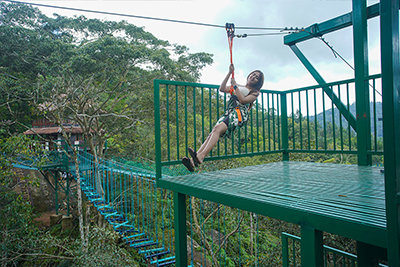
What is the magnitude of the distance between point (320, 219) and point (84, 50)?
9.75 meters

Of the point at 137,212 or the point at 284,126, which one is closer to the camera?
the point at 284,126

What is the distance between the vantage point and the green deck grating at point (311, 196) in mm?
1111

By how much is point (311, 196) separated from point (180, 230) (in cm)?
105

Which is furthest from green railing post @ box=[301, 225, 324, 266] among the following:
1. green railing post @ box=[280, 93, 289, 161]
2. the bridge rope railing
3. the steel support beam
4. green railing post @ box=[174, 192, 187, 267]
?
the bridge rope railing

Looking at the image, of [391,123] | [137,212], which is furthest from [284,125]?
[137,212]

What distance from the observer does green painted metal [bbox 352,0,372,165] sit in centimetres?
262

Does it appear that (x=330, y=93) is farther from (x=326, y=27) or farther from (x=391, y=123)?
(x=391, y=123)

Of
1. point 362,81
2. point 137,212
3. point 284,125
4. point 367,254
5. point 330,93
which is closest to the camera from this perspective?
point 367,254

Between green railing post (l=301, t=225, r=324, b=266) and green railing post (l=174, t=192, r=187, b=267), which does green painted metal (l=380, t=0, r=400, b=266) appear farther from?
green railing post (l=174, t=192, r=187, b=267)

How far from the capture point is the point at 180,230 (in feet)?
6.82

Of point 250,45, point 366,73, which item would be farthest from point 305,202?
point 250,45

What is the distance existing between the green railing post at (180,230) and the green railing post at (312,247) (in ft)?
3.51

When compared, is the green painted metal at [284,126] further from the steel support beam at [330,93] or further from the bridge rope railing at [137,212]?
the bridge rope railing at [137,212]

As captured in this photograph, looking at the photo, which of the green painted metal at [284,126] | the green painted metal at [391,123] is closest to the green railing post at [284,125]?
the green painted metal at [284,126]
